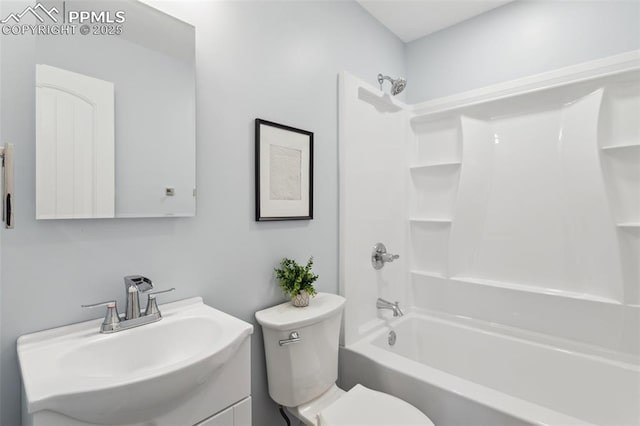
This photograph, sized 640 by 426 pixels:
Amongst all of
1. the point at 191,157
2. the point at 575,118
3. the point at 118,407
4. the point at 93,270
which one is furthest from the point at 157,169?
the point at 575,118

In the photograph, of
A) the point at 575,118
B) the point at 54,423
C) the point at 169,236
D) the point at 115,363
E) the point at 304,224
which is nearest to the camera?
the point at 54,423

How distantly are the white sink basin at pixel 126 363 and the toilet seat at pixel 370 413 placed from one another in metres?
0.60

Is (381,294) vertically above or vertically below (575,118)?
below

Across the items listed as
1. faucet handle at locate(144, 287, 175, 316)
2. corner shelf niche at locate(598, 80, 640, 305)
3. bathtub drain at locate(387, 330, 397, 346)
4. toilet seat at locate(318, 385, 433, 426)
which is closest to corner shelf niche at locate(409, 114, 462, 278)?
bathtub drain at locate(387, 330, 397, 346)

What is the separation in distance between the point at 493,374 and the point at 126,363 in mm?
2093

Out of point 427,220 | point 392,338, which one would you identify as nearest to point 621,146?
point 427,220

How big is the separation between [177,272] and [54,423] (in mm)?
597

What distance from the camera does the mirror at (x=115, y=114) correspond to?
96cm

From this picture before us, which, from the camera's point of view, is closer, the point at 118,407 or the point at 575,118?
the point at 118,407

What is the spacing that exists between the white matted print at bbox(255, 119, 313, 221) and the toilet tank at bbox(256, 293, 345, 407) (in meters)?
0.47

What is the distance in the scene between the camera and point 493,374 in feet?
6.68

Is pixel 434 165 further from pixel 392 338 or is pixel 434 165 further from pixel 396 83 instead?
pixel 392 338

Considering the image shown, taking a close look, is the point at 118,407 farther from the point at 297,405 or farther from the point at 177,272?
the point at 297,405

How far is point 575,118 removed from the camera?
1891 millimetres
